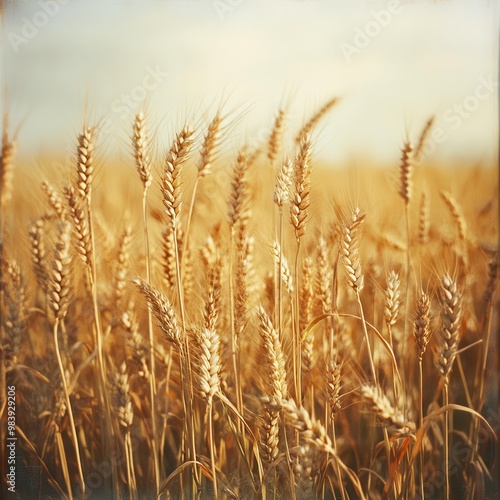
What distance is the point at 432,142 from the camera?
175cm

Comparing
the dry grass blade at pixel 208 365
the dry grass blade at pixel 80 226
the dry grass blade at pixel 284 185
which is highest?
the dry grass blade at pixel 284 185

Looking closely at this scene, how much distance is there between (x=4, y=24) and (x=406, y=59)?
1129 millimetres

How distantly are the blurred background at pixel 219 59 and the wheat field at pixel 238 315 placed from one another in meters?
0.06

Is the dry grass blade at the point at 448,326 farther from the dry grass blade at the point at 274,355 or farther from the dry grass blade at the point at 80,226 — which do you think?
the dry grass blade at the point at 80,226

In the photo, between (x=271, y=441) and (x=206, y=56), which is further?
(x=206, y=56)

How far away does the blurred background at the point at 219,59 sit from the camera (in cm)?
163

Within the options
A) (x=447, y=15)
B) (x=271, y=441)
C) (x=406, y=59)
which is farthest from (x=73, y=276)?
(x=447, y=15)

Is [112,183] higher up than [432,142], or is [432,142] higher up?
[432,142]

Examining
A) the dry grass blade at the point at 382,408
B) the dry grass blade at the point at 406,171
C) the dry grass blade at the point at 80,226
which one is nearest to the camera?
the dry grass blade at the point at 382,408

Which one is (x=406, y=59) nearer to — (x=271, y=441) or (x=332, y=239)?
(x=332, y=239)

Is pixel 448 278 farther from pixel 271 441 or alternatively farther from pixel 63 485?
pixel 63 485

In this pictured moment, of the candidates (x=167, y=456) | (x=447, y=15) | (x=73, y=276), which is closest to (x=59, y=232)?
(x=73, y=276)

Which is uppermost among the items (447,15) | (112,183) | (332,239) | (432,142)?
(447,15)

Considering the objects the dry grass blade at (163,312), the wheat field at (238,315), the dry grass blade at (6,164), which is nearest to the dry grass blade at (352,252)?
the wheat field at (238,315)
